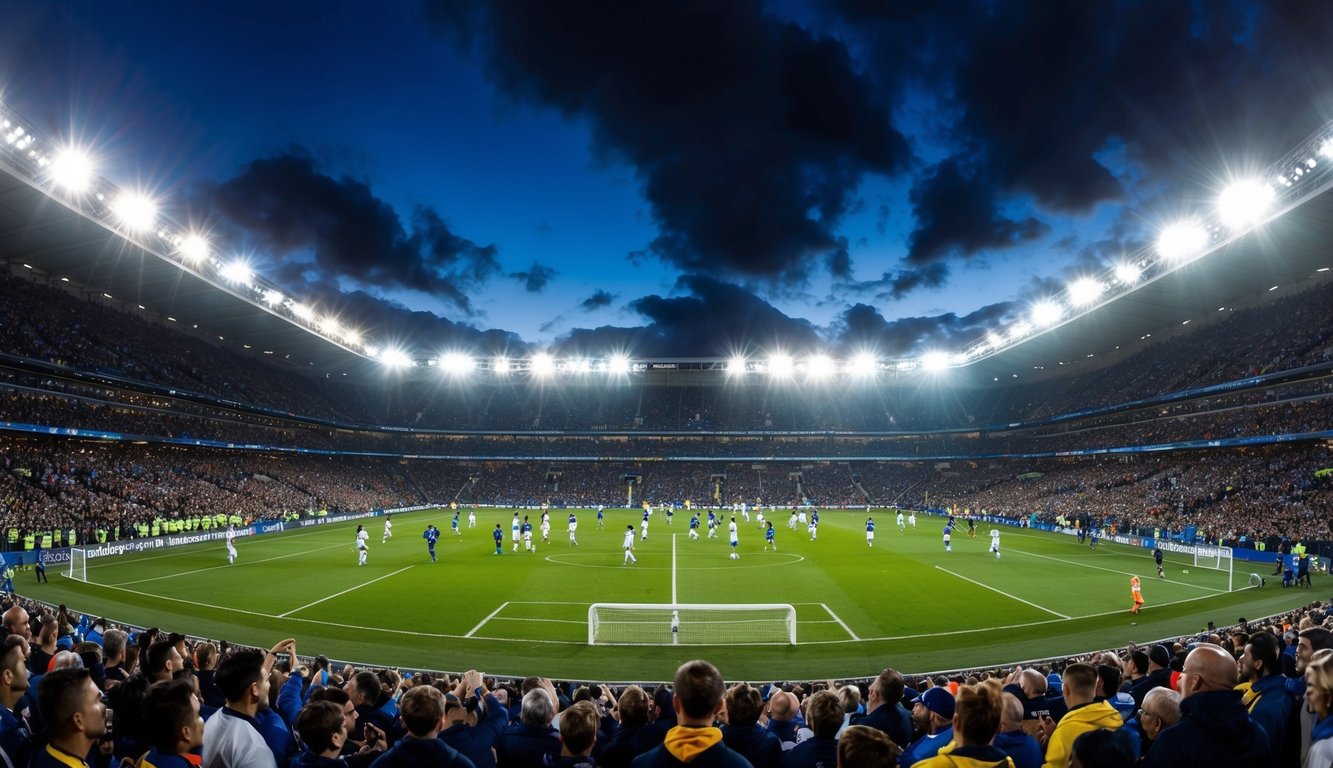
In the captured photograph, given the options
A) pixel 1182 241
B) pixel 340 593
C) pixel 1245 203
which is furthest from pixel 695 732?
pixel 1182 241

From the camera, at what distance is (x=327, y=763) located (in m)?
4.12

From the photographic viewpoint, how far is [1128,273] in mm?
48969

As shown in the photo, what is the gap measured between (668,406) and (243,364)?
5155cm

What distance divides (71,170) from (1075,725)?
150 feet

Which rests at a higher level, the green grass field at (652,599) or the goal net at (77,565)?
the goal net at (77,565)

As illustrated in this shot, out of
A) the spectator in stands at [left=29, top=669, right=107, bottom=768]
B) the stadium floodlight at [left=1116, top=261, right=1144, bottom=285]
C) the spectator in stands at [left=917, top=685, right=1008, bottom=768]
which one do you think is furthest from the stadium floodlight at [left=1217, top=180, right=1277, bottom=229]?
the spectator in stands at [left=29, top=669, right=107, bottom=768]

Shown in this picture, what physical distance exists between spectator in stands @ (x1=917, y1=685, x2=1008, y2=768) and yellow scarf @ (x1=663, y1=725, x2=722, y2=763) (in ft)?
3.57

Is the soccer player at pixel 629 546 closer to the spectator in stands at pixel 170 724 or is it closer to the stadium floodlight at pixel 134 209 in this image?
the spectator in stands at pixel 170 724

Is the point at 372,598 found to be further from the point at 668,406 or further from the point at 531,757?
the point at 668,406

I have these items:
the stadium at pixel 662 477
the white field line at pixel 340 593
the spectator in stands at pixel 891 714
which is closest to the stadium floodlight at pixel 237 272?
the stadium at pixel 662 477

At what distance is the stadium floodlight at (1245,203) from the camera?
36.4 m

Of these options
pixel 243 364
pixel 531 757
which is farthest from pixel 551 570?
pixel 243 364

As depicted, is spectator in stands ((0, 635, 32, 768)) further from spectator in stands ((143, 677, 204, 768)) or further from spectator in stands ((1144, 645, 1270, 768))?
spectator in stands ((1144, 645, 1270, 768))

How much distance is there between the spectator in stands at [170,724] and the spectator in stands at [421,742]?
1.12 meters
